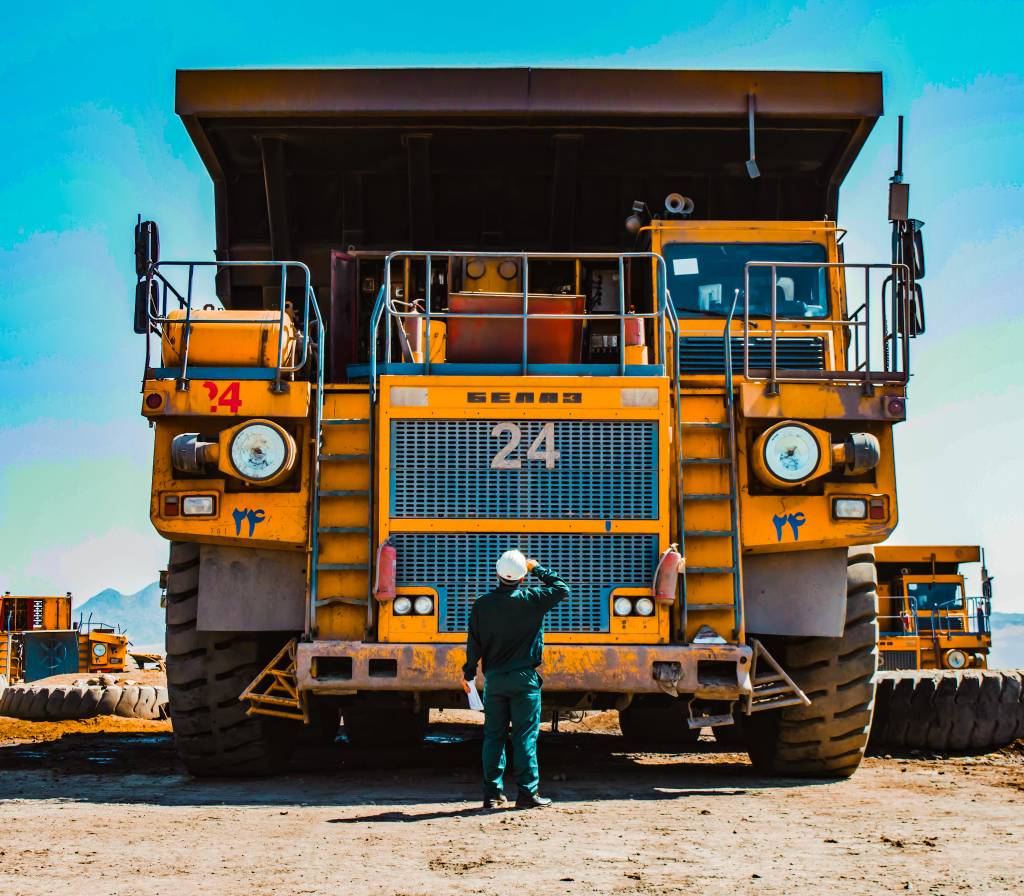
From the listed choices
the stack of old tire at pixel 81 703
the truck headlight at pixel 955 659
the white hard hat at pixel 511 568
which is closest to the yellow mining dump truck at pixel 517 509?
the white hard hat at pixel 511 568

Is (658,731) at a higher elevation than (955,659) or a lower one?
lower

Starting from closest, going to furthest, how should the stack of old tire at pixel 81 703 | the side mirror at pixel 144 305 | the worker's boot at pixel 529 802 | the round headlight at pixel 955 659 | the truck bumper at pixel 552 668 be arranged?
the worker's boot at pixel 529 802 < the truck bumper at pixel 552 668 < the side mirror at pixel 144 305 < the stack of old tire at pixel 81 703 < the round headlight at pixel 955 659

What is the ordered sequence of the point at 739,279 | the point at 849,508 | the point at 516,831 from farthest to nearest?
the point at 739,279, the point at 849,508, the point at 516,831

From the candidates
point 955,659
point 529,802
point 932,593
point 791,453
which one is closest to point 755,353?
point 791,453

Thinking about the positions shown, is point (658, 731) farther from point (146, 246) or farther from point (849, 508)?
point (146, 246)

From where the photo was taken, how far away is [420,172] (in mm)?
10531

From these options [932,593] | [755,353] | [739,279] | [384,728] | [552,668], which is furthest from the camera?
[932,593]

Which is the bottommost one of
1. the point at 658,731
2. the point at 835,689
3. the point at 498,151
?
the point at 658,731

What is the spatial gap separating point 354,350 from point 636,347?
2072 mm

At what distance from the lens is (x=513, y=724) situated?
25.0 feet

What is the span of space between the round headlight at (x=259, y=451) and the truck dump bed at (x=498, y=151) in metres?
2.64

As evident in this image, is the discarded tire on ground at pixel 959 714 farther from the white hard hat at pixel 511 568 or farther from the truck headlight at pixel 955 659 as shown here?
the truck headlight at pixel 955 659

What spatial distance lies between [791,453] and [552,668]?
6.26 ft

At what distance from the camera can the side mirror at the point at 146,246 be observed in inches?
337
